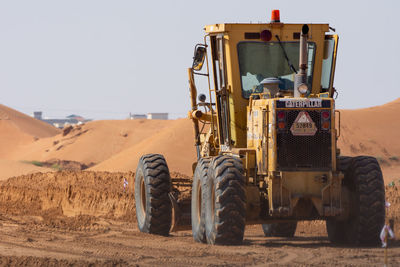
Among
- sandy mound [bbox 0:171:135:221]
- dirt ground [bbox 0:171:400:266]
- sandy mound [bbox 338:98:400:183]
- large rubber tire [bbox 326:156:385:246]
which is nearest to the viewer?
dirt ground [bbox 0:171:400:266]

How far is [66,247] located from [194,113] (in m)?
4.21

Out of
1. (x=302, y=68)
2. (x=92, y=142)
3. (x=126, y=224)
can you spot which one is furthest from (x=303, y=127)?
(x=92, y=142)

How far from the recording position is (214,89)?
1412 cm

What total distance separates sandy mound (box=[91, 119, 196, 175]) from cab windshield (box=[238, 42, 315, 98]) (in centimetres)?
2811

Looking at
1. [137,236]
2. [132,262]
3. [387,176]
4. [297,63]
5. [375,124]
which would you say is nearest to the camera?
[132,262]

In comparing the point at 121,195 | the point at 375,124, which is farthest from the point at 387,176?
the point at 121,195

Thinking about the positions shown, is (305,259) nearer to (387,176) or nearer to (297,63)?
(297,63)

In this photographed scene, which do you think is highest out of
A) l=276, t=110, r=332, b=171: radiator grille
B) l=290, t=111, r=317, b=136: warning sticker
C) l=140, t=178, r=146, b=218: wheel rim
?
l=290, t=111, r=317, b=136: warning sticker

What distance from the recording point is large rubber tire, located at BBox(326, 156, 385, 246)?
1270 centimetres

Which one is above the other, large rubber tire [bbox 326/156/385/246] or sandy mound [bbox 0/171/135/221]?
large rubber tire [bbox 326/156/385/246]

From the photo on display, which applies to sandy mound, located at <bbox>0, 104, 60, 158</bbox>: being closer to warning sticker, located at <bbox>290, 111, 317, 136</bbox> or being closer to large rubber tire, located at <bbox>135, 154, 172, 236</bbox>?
large rubber tire, located at <bbox>135, 154, 172, 236</bbox>

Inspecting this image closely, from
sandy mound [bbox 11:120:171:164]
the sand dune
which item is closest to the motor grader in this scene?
the sand dune

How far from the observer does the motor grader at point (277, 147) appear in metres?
12.5

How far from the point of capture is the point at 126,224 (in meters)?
18.7
